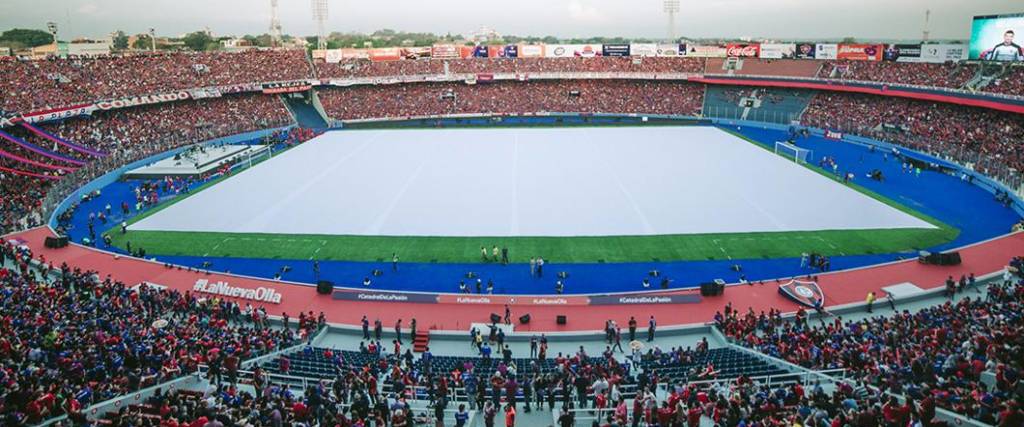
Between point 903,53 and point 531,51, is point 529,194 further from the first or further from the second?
point 531,51

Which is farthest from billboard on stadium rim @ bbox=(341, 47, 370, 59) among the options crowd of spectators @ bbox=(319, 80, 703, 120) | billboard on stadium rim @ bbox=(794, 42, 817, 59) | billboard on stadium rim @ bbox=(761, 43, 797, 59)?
billboard on stadium rim @ bbox=(794, 42, 817, 59)

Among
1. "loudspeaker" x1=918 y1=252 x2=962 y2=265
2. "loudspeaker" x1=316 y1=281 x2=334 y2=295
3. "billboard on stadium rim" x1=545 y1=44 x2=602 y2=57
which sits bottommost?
"loudspeaker" x1=316 y1=281 x2=334 y2=295

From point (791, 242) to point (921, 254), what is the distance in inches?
203

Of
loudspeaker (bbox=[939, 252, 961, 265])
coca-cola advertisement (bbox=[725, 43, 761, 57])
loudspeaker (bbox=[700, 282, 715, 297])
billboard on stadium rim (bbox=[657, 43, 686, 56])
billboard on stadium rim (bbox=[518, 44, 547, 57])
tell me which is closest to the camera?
loudspeaker (bbox=[700, 282, 715, 297])

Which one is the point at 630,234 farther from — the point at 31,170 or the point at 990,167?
the point at 31,170

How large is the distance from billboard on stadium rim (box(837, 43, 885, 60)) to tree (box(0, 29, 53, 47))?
135083 mm

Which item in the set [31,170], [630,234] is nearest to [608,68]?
[630,234]

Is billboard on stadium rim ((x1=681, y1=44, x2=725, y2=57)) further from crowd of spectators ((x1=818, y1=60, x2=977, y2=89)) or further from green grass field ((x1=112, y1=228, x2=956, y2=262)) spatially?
green grass field ((x1=112, y1=228, x2=956, y2=262))

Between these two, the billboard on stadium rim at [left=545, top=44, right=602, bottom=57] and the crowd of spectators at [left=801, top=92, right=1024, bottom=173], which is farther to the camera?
the billboard on stadium rim at [left=545, top=44, right=602, bottom=57]

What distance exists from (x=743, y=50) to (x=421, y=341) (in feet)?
222

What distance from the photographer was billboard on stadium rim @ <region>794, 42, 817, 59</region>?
70.4 metres

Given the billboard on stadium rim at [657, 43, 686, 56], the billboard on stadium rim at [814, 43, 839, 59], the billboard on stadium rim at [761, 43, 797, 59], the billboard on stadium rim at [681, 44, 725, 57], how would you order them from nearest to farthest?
1. the billboard on stadium rim at [814, 43, 839, 59]
2. the billboard on stadium rim at [761, 43, 797, 59]
3. the billboard on stadium rim at [681, 44, 725, 57]
4. the billboard on stadium rim at [657, 43, 686, 56]

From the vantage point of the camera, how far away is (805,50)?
71000 mm

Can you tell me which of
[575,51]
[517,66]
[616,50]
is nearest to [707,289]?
[517,66]
